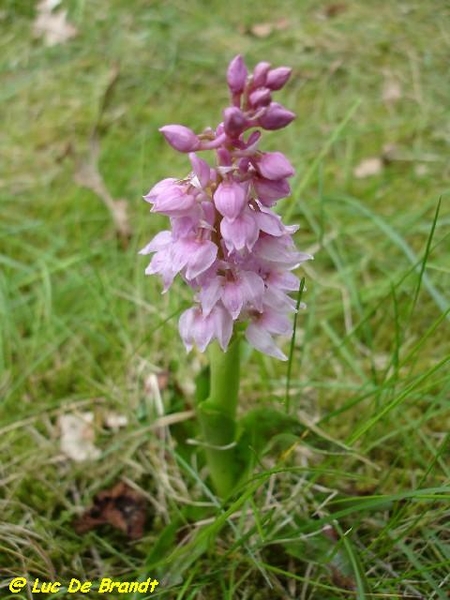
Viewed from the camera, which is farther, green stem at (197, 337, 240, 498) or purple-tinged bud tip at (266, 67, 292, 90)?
green stem at (197, 337, 240, 498)

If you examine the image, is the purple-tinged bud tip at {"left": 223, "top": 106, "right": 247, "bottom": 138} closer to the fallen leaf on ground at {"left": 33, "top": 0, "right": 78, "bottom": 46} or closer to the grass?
the grass

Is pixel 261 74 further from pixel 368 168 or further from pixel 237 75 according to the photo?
pixel 368 168

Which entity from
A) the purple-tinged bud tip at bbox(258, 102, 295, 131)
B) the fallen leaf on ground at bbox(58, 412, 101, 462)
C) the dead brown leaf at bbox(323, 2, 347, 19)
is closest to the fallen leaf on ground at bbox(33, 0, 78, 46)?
the dead brown leaf at bbox(323, 2, 347, 19)

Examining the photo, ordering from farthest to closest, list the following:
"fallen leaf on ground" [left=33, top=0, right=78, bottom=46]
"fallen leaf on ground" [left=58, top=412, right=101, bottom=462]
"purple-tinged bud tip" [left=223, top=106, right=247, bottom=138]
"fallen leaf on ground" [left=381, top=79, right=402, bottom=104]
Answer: "fallen leaf on ground" [left=33, top=0, right=78, bottom=46]
"fallen leaf on ground" [left=381, top=79, right=402, bottom=104]
"fallen leaf on ground" [left=58, top=412, right=101, bottom=462]
"purple-tinged bud tip" [left=223, top=106, right=247, bottom=138]

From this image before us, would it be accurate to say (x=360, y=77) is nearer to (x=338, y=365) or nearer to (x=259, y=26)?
(x=259, y=26)

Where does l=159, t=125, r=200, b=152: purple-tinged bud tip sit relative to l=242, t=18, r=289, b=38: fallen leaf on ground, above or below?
above

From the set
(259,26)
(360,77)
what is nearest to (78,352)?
(360,77)

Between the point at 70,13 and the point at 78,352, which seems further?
the point at 70,13

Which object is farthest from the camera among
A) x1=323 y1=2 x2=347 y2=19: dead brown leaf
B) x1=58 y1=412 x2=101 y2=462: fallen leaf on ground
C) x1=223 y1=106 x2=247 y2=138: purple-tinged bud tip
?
x1=323 y1=2 x2=347 y2=19: dead brown leaf
